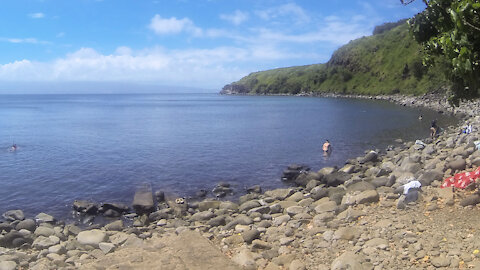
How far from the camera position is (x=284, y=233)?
15320mm

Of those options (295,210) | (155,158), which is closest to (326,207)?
(295,210)

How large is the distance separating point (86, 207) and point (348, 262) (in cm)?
1755

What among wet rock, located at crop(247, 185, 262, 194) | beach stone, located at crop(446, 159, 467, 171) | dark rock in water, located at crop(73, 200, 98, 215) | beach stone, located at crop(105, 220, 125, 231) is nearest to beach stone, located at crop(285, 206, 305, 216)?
wet rock, located at crop(247, 185, 262, 194)

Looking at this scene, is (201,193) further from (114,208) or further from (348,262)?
(348,262)

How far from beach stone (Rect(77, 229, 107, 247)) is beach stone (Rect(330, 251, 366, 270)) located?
1051 centimetres

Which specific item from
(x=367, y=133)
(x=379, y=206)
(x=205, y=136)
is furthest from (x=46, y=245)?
(x=367, y=133)

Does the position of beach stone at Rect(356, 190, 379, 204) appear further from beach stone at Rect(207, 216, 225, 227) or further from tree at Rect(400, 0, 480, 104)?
beach stone at Rect(207, 216, 225, 227)

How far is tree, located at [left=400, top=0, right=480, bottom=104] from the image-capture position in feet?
30.1

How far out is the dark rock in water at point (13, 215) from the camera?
21.8 meters

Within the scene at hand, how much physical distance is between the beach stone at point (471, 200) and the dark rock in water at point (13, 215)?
22.5 meters

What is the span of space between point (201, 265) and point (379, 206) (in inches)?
322

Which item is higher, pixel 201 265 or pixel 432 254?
pixel 432 254

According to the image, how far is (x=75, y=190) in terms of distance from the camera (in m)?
27.9

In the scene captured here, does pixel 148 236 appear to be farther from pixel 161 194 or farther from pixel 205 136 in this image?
pixel 205 136
